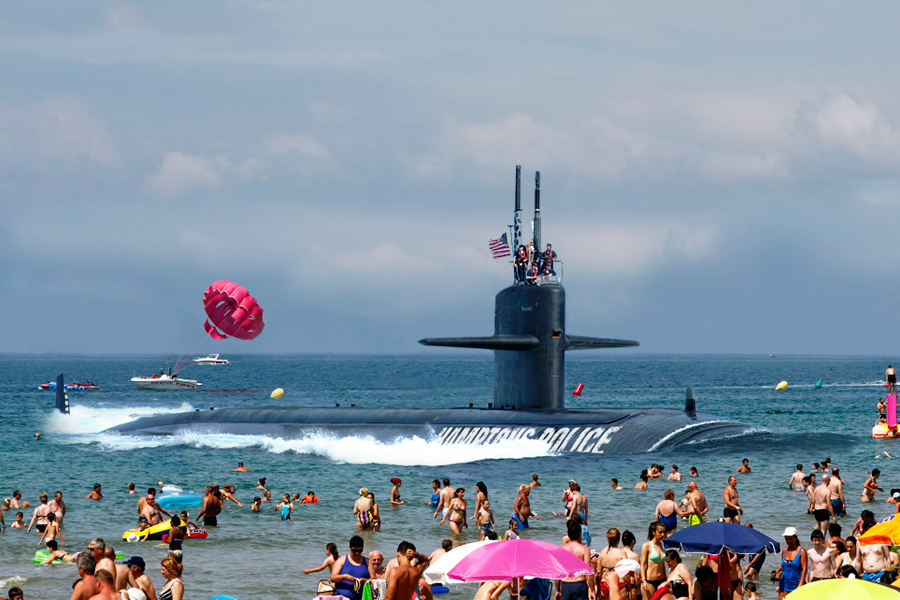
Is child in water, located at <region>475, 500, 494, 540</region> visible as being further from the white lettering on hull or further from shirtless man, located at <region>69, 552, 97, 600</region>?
the white lettering on hull

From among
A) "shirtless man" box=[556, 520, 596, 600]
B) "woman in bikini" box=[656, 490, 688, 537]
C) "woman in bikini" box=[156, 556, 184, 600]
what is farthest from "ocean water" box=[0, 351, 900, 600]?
"woman in bikini" box=[156, 556, 184, 600]

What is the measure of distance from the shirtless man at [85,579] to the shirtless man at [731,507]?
1198 cm

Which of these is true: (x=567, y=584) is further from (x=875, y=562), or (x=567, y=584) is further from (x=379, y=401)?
(x=379, y=401)

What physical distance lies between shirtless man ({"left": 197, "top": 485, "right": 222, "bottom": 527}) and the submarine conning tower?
9953 mm

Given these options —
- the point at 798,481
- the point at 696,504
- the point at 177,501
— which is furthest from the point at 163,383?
the point at 696,504

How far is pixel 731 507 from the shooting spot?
812 inches

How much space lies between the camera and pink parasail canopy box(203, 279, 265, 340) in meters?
50.2

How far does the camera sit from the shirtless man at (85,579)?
1164 cm

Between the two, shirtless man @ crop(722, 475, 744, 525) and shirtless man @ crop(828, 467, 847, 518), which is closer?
shirtless man @ crop(722, 475, 744, 525)

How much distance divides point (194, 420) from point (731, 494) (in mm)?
30654

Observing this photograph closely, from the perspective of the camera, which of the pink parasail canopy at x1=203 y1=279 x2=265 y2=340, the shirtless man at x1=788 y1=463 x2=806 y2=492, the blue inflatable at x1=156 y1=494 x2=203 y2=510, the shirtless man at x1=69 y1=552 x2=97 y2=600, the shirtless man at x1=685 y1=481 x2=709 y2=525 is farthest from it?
the pink parasail canopy at x1=203 y1=279 x2=265 y2=340

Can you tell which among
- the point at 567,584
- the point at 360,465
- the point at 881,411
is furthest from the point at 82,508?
the point at 881,411

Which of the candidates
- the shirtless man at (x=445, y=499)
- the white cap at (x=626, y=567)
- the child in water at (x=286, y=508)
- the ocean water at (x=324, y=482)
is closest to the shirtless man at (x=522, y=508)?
the ocean water at (x=324, y=482)

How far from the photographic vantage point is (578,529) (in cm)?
1430
